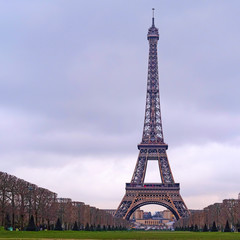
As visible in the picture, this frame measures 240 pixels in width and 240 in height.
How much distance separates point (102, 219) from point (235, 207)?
41.1 metres

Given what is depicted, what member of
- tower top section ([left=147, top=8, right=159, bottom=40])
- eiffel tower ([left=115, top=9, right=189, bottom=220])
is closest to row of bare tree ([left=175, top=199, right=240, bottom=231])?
eiffel tower ([left=115, top=9, right=189, bottom=220])

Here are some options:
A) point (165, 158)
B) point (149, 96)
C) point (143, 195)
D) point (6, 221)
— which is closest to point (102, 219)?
point (143, 195)

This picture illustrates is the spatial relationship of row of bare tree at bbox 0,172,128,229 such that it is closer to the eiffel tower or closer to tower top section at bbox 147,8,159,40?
the eiffel tower

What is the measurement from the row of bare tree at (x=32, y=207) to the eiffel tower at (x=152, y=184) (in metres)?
22.9

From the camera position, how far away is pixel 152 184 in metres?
137

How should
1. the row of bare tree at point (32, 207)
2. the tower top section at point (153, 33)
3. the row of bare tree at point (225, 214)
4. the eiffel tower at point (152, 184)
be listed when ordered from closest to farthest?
the row of bare tree at point (32, 207) → the row of bare tree at point (225, 214) → the eiffel tower at point (152, 184) → the tower top section at point (153, 33)

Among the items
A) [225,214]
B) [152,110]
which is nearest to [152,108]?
[152,110]

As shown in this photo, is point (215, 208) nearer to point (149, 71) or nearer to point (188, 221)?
point (188, 221)

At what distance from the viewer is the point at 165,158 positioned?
13600 cm

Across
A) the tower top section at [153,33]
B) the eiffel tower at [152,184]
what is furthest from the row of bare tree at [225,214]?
the tower top section at [153,33]

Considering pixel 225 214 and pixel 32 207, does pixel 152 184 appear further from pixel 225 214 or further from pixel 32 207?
pixel 32 207

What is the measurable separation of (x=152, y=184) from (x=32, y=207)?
65679 mm

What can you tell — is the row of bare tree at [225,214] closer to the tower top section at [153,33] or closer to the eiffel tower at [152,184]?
the eiffel tower at [152,184]

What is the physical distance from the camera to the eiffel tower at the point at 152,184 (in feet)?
436
